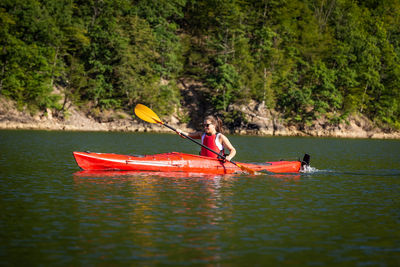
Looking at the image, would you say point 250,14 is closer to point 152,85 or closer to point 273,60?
point 273,60

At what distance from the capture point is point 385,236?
766cm

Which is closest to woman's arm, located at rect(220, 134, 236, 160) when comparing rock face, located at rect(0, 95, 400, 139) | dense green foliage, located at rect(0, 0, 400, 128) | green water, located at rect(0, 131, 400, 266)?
green water, located at rect(0, 131, 400, 266)

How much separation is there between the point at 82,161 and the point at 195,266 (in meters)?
9.38

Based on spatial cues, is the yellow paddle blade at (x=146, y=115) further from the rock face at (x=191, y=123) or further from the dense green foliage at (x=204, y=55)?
the dense green foliage at (x=204, y=55)

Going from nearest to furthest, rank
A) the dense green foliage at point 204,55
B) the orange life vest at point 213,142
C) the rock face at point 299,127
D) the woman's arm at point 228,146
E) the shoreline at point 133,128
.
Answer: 1. the woman's arm at point 228,146
2. the orange life vest at point 213,142
3. the shoreline at point 133,128
4. the dense green foliage at point 204,55
5. the rock face at point 299,127

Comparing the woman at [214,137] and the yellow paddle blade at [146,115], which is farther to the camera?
the yellow paddle blade at [146,115]

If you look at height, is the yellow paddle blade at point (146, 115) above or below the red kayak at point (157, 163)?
above

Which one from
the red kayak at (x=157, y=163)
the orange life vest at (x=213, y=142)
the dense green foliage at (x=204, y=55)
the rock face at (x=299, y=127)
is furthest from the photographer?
the rock face at (x=299, y=127)

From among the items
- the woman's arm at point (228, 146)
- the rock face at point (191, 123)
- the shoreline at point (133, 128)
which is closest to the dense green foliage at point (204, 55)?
the rock face at point (191, 123)

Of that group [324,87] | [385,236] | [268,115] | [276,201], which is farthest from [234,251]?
[324,87]

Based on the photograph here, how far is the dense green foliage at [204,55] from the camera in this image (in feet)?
172

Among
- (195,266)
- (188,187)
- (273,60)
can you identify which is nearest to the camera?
(195,266)

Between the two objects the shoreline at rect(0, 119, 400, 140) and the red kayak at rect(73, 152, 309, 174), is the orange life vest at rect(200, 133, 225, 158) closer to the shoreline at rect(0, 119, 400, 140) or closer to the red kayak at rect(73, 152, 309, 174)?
the red kayak at rect(73, 152, 309, 174)

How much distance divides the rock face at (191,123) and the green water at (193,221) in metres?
36.1
